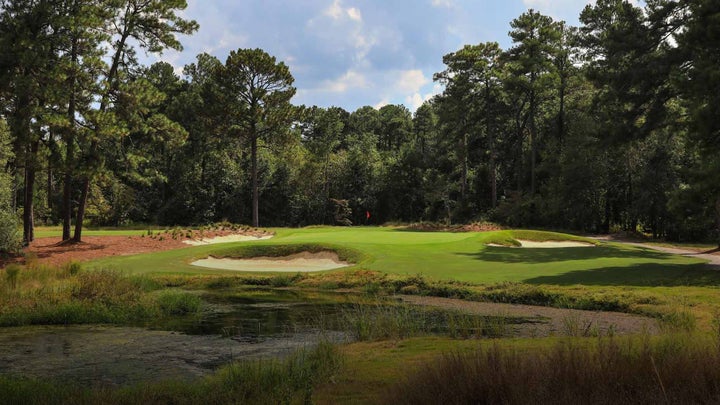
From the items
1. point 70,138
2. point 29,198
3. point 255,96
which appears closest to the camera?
point 29,198

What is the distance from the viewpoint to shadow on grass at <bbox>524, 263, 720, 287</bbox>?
17.0 m

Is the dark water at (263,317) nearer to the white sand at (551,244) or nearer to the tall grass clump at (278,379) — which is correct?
the tall grass clump at (278,379)

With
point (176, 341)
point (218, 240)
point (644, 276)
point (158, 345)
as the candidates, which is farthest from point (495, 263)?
point (218, 240)

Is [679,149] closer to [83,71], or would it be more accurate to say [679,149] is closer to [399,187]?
[399,187]

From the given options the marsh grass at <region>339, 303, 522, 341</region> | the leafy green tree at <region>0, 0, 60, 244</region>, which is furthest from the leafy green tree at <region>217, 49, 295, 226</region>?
the marsh grass at <region>339, 303, 522, 341</region>

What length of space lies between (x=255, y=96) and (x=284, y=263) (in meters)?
30.9

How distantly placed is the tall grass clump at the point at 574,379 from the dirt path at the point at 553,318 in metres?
4.22

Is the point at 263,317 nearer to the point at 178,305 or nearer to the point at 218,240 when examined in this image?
the point at 178,305

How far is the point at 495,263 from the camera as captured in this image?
2255 cm

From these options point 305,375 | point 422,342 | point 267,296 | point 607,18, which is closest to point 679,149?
point 607,18

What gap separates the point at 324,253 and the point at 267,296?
27.8 ft

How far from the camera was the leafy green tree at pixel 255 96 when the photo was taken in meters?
50.4

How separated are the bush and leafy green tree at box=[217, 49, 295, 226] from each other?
27.4m

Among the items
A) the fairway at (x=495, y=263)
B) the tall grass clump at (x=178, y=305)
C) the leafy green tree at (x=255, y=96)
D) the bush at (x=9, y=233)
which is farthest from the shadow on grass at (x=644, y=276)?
the leafy green tree at (x=255, y=96)
